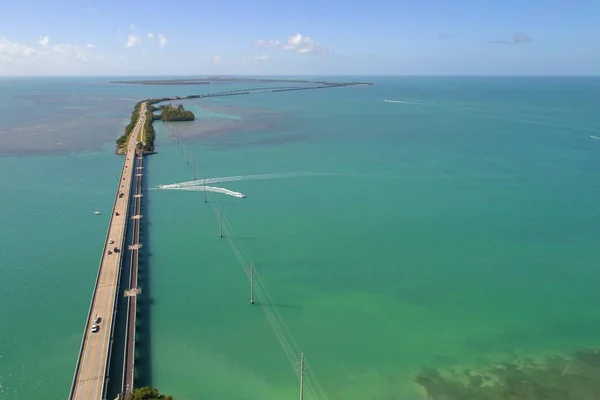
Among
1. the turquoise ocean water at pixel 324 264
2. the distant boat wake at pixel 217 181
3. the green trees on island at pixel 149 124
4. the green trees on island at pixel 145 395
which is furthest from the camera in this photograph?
the green trees on island at pixel 149 124

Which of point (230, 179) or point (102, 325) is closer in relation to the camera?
point (102, 325)

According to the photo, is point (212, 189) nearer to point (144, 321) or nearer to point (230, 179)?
point (230, 179)

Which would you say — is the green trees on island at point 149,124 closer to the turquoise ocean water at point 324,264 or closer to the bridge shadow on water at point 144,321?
the turquoise ocean water at point 324,264

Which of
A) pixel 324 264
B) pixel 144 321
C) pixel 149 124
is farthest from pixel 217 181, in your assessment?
pixel 149 124

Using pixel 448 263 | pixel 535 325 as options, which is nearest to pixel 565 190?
pixel 448 263

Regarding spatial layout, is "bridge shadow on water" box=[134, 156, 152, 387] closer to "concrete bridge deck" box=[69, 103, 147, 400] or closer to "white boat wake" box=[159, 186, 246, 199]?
"concrete bridge deck" box=[69, 103, 147, 400]

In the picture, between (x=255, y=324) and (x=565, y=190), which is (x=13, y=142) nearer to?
(x=255, y=324)

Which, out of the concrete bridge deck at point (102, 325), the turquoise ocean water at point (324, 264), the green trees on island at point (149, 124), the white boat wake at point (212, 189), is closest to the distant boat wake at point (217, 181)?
the white boat wake at point (212, 189)
